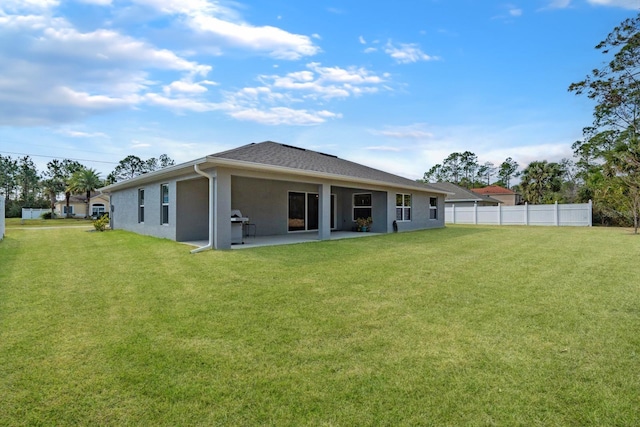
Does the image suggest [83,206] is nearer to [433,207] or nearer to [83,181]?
[83,181]

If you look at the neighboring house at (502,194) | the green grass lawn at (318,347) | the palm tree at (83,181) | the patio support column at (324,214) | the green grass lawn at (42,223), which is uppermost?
the palm tree at (83,181)

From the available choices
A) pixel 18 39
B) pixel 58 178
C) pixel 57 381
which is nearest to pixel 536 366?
pixel 57 381

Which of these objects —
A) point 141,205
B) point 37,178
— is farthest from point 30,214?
point 141,205

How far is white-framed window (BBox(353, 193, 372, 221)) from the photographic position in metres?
15.9

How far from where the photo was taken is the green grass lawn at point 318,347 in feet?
7.16

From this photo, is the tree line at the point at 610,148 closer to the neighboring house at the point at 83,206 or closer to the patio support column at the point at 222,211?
the patio support column at the point at 222,211

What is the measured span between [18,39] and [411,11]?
472 inches

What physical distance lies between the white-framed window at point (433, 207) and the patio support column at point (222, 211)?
43.8ft

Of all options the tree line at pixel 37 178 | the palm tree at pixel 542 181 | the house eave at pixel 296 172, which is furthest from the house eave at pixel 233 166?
the tree line at pixel 37 178

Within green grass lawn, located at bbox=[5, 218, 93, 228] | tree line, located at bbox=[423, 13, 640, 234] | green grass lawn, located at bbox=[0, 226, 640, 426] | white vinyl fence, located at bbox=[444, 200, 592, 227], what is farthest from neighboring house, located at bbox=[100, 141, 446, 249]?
green grass lawn, located at bbox=[5, 218, 93, 228]

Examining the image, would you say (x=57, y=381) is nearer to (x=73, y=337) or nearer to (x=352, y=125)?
(x=73, y=337)

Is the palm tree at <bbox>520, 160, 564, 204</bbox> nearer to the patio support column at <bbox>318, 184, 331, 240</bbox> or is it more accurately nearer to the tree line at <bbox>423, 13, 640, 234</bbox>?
the tree line at <bbox>423, 13, 640, 234</bbox>

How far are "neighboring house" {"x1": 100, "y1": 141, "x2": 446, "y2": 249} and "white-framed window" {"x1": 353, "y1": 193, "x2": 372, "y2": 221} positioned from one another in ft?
0.16

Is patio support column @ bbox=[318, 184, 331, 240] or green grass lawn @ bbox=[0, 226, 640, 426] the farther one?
patio support column @ bbox=[318, 184, 331, 240]
